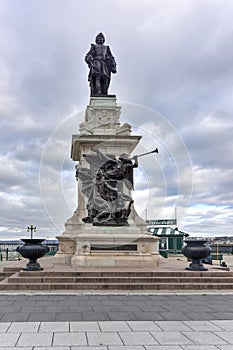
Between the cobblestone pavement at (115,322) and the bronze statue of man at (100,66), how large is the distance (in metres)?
12.6

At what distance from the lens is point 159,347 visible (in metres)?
6.04

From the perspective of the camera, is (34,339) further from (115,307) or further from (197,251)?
(197,251)

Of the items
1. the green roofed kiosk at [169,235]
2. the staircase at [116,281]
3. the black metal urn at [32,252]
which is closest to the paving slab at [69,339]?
the staircase at [116,281]

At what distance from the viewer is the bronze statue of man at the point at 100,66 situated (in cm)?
2052

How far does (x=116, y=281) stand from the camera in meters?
12.4

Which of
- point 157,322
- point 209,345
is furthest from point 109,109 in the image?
point 209,345

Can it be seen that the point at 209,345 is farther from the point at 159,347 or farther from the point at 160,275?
the point at 160,275

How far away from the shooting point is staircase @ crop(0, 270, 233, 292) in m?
11.8

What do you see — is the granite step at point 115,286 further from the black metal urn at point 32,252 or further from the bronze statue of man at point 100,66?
the bronze statue of man at point 100,66

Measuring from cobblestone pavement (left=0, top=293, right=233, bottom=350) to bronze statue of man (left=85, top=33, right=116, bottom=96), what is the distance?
12.6 meters

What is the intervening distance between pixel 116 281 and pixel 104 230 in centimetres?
407

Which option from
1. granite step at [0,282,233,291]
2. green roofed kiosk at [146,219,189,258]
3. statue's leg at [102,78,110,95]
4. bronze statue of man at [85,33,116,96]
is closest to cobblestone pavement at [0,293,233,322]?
granite step at [0,282,233,291]

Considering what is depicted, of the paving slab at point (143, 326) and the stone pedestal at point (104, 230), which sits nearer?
the paving slab at point (143, 326)

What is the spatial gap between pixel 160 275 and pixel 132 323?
5.63 m
